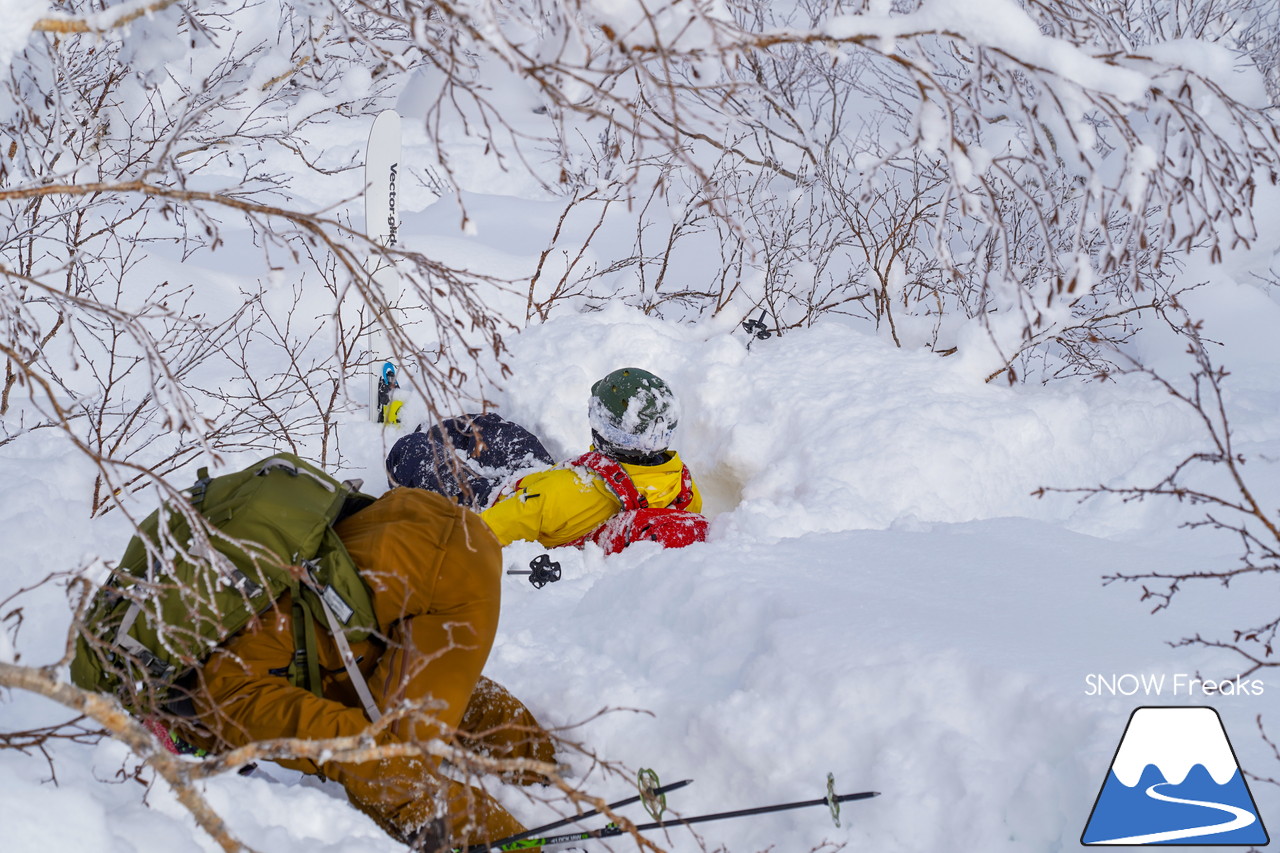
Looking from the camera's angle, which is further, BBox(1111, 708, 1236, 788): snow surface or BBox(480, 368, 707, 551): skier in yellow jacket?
BBox(480, 368, 707, 551): skier in yellow jacket

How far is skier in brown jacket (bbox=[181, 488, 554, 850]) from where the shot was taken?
98.6 inches

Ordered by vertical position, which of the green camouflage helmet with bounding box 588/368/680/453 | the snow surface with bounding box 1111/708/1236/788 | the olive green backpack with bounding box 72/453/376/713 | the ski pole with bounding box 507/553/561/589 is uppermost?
the green camouflage helmet with bounding box 588/368/680/453

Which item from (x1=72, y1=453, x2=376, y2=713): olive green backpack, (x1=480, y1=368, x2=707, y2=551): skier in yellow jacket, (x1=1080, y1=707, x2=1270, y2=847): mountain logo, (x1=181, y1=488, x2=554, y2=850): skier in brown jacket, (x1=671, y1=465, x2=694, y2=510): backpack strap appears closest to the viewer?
(x1=1080, y1=707, x2=1270, y2=847): mountain logo

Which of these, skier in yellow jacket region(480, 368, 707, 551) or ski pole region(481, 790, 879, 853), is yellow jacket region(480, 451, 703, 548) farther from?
ski pole region(481, 790, 879, 853)

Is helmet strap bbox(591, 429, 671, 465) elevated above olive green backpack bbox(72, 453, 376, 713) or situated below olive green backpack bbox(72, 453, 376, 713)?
above

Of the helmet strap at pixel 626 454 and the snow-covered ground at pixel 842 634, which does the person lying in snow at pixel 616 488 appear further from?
the snow-covered ground at pixel 842 634

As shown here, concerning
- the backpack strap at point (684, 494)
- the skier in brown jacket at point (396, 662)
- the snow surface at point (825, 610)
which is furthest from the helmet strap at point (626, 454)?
the skier in brown jacket at point (396, 662)

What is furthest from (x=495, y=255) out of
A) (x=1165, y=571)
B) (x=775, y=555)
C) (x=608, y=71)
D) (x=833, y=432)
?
(x=608, y=71)

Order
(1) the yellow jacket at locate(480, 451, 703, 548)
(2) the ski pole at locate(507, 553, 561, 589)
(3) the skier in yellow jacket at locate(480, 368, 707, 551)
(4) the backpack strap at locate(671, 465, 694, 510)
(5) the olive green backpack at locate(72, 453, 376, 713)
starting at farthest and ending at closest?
1. (4) the backpack strap at locate(671, 465, 694, 510)
2. (1) the yellow jacket at locate(480, 451, 703, 548)
3. (3) the skier in yellow jacket at locate(480, 368, 707, 551)
4. (2) the ski pole at locate(507, 553, 561, 589)
5. (5) the olive green backpack at locate(72, 453, 376, 713)

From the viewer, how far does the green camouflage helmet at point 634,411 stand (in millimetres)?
4047

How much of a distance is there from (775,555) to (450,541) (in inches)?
53.4

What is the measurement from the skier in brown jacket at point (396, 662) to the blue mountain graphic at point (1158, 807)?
1.36 meters

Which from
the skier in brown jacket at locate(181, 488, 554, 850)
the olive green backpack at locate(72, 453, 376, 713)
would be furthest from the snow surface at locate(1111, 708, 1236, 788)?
the olive green backpack at locate(72, 453, 376, 713)

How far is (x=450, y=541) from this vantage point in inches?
108
